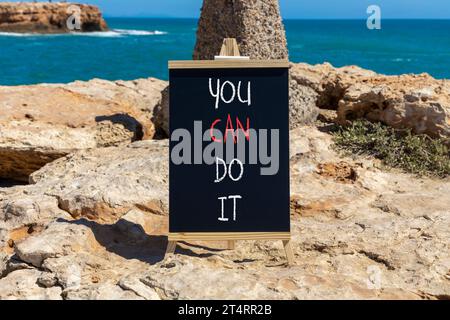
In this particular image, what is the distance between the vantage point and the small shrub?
652 cm

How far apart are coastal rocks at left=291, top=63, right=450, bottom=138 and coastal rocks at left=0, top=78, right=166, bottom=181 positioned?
8.38 ft

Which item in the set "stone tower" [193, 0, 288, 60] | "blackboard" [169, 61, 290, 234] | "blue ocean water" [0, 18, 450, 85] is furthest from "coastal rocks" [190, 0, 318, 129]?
"blue ocean water" [0, 18, 450, 85]

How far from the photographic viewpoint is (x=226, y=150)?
4.56 meters

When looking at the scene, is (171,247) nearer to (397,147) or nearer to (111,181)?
(111,181)

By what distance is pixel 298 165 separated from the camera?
6.34 meters

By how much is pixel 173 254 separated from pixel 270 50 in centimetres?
380

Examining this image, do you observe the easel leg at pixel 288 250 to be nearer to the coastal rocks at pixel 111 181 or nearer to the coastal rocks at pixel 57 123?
the coastal rocks at pixel 111 181

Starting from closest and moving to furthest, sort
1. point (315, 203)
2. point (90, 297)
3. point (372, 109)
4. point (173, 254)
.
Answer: point (90, 297), point (173, 254), point (315, 203), point (372, 109)

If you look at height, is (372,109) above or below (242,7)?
below

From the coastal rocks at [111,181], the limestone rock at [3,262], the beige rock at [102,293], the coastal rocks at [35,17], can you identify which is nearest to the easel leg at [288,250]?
the beige rock at [102,293]

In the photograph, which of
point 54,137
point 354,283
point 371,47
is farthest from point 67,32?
point 354,283

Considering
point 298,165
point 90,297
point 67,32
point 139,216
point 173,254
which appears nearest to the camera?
point 90,297

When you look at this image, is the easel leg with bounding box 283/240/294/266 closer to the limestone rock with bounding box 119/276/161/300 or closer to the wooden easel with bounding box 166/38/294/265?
the wooden easel with bounding box 166/38/294/265
